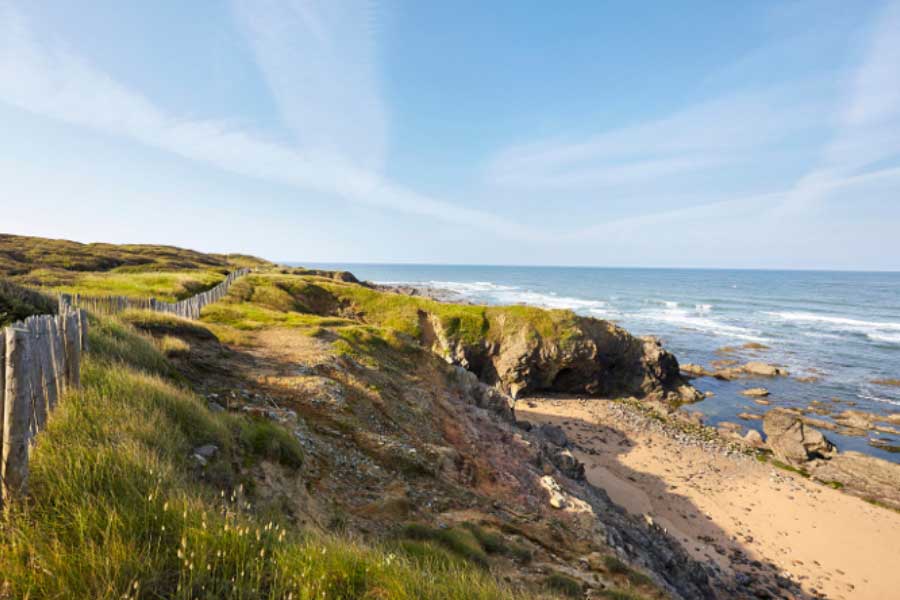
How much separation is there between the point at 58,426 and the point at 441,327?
4267cm

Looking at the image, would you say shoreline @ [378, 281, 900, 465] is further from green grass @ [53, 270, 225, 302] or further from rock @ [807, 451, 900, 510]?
green grass @ [53, 270, 225, 302]

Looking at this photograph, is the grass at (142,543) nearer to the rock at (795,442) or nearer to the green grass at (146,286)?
the green grass at (146,286)

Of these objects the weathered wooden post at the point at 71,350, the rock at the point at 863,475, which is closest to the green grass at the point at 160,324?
the weathered wooden post at the point at 71,350

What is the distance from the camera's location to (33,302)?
35.4 ft

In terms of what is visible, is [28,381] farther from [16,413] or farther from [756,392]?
[756,392]

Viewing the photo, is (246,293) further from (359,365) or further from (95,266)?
(95,266)

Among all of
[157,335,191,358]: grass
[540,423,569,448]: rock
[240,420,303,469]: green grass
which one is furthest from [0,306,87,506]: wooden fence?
[540,423,569,448]: rock

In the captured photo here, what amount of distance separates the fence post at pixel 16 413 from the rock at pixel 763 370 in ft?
211

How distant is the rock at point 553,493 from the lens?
1488 centimetres

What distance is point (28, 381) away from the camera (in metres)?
4.12

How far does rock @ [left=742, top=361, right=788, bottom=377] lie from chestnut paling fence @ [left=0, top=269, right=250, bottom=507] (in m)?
64.0

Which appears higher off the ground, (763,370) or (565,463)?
(565,463)

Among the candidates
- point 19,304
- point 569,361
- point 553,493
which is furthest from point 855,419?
point 19,304

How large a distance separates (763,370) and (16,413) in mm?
65041
